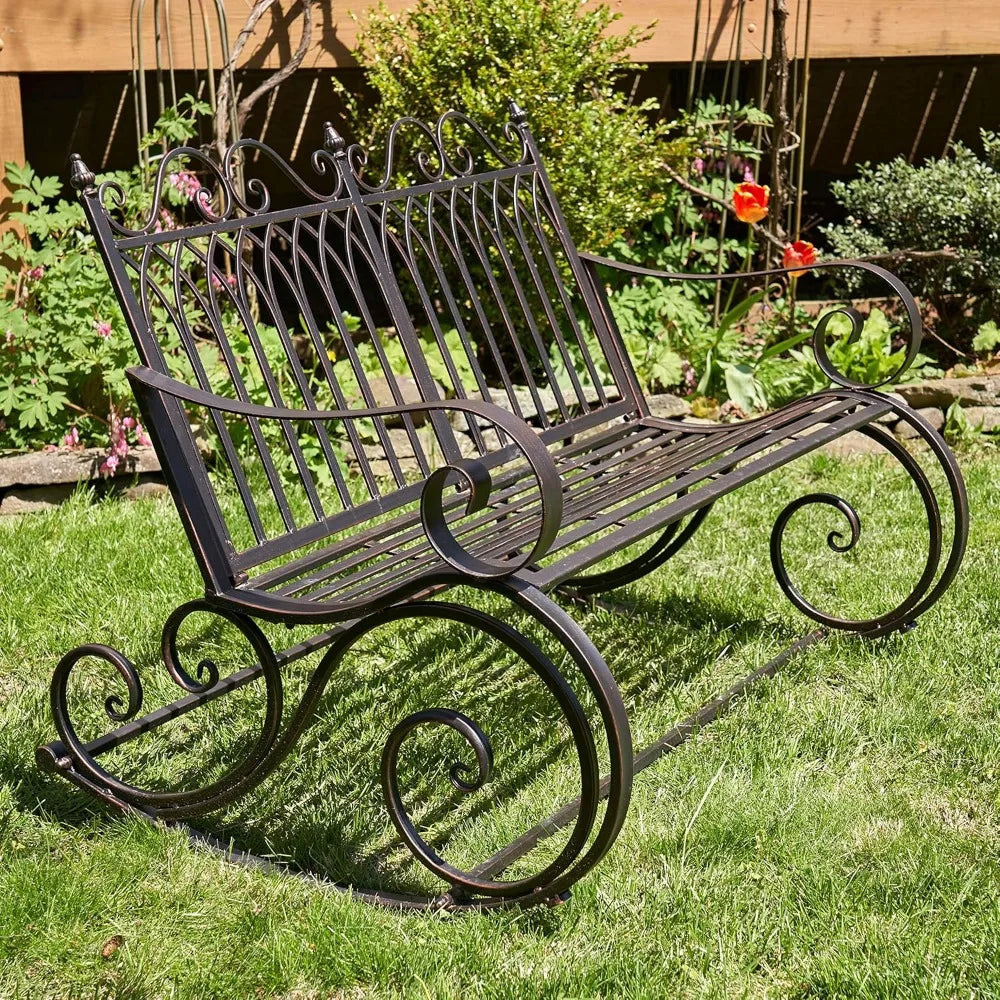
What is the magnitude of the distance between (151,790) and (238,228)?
1121 millimetres

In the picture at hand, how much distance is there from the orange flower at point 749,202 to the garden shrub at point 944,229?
0.70 meters

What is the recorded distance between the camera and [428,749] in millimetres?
2734

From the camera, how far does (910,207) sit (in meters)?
5.20

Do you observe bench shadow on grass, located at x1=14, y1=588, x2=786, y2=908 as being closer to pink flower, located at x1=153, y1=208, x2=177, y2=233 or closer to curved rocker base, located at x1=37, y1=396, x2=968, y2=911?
curved rocker base, located at x1=37, y1=396, x2=968, y2=911

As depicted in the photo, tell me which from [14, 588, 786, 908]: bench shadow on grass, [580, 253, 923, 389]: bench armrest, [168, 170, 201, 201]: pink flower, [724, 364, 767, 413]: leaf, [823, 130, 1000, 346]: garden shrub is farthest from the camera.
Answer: [823, 130, 1000, 346]: garden shrub

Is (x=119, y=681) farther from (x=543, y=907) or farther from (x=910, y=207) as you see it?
(x=910, y=207)

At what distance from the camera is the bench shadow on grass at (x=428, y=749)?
8.02ft

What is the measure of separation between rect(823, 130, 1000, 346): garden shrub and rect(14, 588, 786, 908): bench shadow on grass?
2.45m

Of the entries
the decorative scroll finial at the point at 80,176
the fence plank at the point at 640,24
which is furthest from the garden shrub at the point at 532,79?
the decorative scroll finial at the point at 80,176

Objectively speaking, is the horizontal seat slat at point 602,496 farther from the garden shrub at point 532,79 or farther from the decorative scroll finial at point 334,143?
the garden shrub at point 532,79

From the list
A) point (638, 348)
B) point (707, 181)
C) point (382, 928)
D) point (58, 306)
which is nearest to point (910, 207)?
point (707, 181)

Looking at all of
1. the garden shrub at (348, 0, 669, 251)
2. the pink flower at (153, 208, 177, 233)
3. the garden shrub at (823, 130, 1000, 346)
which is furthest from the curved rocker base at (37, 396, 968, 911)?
the garden shrub at (823, 130, 1000, 346)

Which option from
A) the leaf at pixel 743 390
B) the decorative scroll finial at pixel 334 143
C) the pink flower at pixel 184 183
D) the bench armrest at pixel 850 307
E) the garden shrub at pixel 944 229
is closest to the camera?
the decorative scroll finial at pixel 334 143

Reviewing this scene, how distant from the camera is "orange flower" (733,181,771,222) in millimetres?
4668
